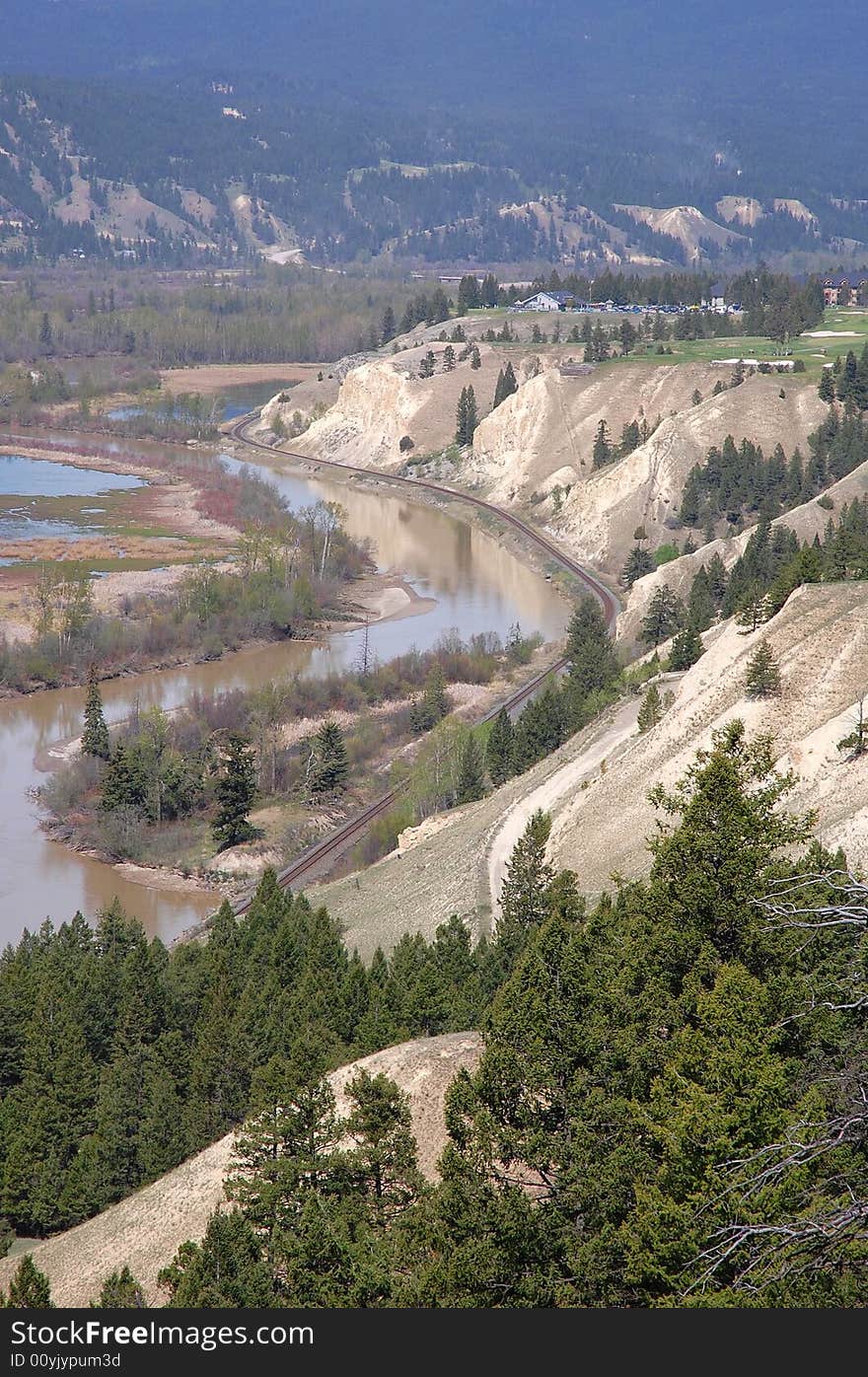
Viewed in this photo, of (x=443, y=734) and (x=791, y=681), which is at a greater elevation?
(x=791, y=681)

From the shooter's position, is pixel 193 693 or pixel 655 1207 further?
pixel 193 693

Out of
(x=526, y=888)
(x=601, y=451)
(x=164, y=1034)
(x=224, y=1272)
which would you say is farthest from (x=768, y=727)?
(x=601, y=451)

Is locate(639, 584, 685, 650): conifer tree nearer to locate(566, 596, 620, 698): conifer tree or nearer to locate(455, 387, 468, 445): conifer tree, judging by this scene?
locate(566, 596, 620, 698): conifer tree

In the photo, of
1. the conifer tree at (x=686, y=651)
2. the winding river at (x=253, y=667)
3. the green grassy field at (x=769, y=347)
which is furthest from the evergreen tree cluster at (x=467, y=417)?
the conifer tree at (x=686, y=651)

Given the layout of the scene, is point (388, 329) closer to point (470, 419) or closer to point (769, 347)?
point (470, 419)

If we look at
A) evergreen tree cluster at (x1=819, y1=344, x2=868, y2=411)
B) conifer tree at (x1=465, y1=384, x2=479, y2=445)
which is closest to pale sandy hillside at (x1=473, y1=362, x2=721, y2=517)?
conifer tree at (x1=465, y1=384, x2=479, y2=445)

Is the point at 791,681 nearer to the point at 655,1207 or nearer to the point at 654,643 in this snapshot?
the point at 654,643

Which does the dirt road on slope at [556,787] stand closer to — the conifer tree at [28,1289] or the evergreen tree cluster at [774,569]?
the evergreen tree cluster at [774,569]

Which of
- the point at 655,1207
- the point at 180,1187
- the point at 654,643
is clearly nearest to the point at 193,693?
the point at 654,643
